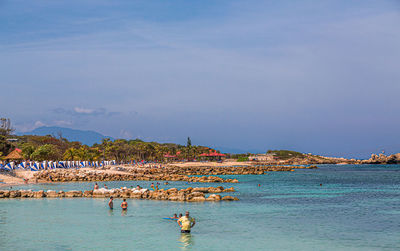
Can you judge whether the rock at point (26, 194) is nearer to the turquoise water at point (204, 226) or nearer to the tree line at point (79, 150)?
the turquoise water at point (204, 226)

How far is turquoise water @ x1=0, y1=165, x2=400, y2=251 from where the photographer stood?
21.5 meters

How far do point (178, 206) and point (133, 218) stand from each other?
6284 millimetres

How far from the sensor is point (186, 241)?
73.4 ft

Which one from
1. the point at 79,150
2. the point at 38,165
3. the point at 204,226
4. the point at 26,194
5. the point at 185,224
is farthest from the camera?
the point at 79,150

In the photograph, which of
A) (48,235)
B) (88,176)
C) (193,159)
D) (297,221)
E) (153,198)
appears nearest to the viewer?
(48,235)

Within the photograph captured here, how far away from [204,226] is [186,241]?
4.25 metres

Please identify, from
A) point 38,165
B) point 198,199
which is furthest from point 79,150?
point 198,199

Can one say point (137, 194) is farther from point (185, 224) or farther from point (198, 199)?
point (185, 224)

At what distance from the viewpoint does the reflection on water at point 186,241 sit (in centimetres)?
2100

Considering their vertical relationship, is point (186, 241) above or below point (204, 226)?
below

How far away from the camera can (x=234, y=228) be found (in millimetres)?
25922

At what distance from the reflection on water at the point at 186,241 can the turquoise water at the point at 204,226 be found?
5cm

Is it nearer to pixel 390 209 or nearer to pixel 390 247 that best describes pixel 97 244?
pixel 390 247

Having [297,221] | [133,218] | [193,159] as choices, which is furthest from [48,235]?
[193,159]
